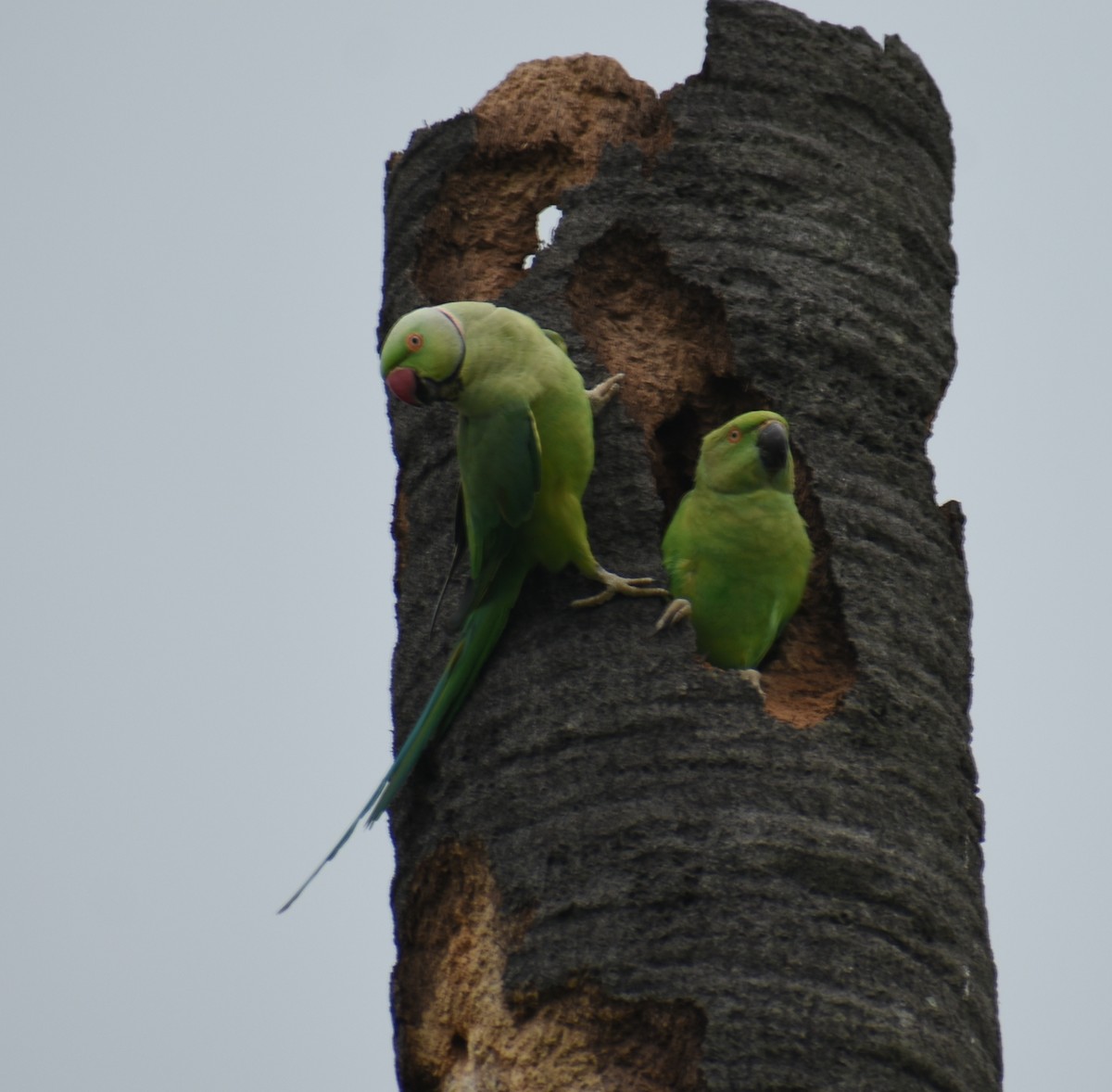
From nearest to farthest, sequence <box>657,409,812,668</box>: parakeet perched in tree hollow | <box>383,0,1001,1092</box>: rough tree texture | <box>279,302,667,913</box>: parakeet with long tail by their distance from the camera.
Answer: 1. <box>383,0,1001,1092</box>: rough tree texture
2. <box>279,302,667,913</box>: parakeet with long tail
3. <box>657,409,812,668</box>: parakeet perched in tree hollow

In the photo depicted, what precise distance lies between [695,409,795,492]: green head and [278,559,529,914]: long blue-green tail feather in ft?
2.53

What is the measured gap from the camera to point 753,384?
3697mm

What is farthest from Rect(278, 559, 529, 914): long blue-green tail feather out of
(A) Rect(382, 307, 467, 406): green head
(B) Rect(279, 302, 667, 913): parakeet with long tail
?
(A) Rect(382, 307, 467, 406): green head

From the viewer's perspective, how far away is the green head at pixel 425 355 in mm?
3814

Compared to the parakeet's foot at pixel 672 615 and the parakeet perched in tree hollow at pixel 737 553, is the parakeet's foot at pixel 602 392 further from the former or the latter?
the parakeet's foot at pixel 672 615

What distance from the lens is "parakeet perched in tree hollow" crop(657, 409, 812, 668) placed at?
4027mm

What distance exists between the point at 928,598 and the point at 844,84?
141 centimetres

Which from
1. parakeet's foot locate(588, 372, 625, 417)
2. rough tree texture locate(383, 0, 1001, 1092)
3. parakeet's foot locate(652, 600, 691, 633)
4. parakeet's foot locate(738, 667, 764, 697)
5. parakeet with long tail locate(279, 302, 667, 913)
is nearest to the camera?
rough tree texture locate(383, 0, 1001, 1092)

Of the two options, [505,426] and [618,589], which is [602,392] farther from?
[618,589]

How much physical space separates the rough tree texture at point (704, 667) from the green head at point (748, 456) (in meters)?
0.06

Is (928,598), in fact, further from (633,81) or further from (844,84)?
(633,81)

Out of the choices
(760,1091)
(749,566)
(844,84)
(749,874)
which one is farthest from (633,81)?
(760,1091)

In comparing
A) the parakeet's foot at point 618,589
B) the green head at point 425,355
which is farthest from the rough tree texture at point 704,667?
the green head at point 425,355

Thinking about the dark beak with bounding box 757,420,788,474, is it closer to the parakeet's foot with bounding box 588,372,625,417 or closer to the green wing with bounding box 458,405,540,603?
the parakeet's foot with bounding box 588,372,625,417
